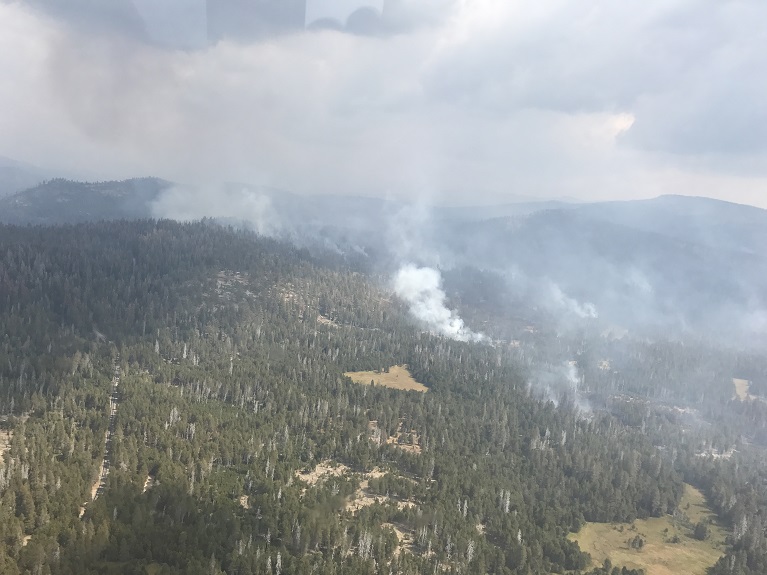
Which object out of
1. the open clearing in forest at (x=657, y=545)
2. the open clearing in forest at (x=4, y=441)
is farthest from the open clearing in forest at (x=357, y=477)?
the open clearing in forest at (x=4, y=441)

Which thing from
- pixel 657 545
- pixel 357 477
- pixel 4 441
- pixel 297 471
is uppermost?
pixel 4 441

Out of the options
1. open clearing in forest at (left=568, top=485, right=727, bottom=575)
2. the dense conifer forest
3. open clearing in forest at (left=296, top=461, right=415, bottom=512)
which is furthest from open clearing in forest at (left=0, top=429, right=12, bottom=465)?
open clearing in forest at (left=568, top=485, right=727, bottom=575)

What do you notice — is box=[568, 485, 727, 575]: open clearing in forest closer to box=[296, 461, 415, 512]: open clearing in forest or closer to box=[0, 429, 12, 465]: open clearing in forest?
box=[296, 461, 415, 512]: open clearing in forest

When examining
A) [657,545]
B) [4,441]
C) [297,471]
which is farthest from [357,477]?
[4,441]

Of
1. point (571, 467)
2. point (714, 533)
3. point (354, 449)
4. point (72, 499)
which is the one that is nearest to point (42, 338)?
point (72, 499)

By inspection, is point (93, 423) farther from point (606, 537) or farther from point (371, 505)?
point (606, 537)

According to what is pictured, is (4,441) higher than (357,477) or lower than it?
higher

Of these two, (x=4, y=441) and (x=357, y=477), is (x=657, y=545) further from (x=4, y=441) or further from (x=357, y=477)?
(x=4, y=441)

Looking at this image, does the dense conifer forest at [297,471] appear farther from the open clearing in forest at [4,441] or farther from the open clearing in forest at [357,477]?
the open clearing in forest at [4,441]
